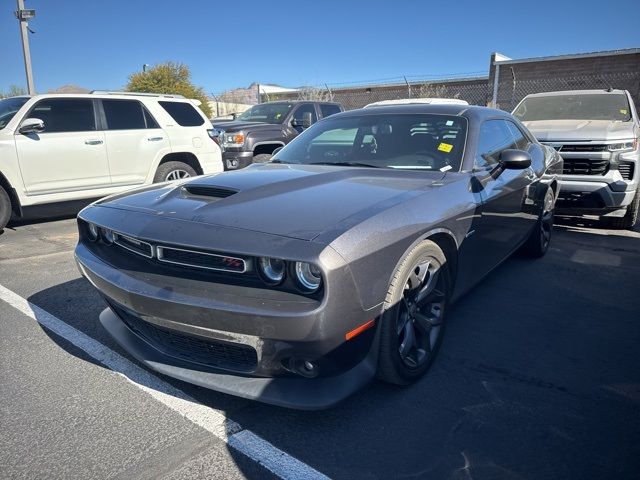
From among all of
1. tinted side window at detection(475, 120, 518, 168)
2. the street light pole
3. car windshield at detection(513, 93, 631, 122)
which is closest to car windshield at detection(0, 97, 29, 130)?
tinted side window at detection(475, 120, 518, 168)

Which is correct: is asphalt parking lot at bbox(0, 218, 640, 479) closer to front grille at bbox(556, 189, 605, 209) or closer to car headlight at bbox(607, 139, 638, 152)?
front grille at bbox(556, 189, 605, 209)

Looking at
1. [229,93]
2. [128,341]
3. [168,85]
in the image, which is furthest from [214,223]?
[229,93]

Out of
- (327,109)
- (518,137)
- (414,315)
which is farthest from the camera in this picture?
(327,109)

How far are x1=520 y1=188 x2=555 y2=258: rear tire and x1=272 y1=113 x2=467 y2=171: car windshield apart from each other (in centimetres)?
189

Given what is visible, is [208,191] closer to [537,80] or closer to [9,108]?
[9,108]

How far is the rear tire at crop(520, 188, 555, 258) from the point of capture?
16.3ft

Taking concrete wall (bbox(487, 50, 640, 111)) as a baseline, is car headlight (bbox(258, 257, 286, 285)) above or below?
below

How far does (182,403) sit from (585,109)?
7469 millimetres

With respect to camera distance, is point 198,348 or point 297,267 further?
point 198,348

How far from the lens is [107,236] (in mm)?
2801

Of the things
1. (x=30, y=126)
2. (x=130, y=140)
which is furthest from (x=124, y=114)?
(x=30, y=126)

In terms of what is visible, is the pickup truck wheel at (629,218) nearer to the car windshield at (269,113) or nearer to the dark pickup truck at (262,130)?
the dark pickup truck at (262,130)

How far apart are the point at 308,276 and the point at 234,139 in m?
7.26

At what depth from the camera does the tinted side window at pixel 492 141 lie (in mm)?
3633
